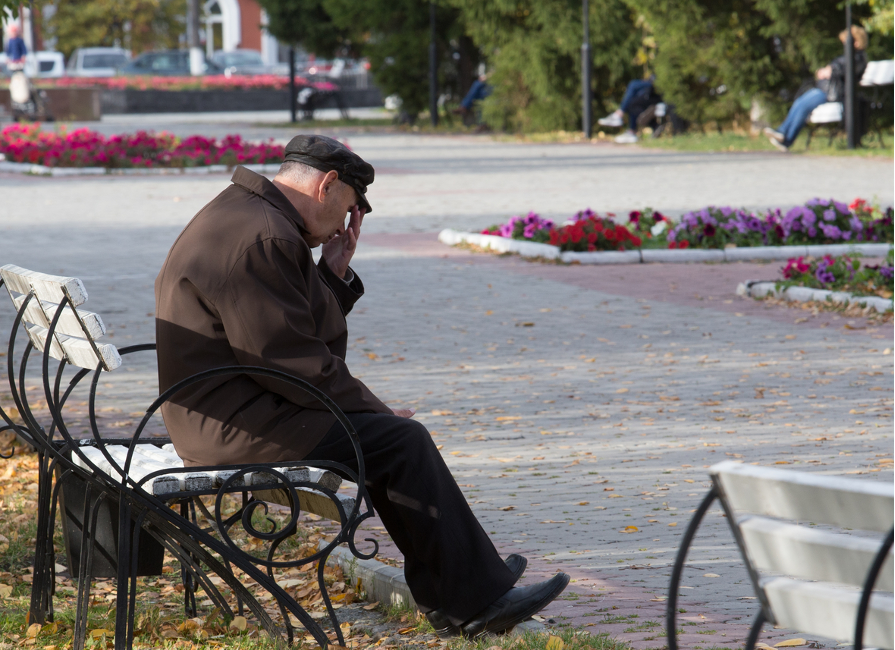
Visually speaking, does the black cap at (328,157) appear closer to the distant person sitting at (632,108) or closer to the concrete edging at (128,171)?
the concrete edging at (128,171)

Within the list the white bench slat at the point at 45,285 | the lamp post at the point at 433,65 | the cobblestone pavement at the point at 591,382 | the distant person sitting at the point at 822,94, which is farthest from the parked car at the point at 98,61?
the white bench slat at the point at 45,285

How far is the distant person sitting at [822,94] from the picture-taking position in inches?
883

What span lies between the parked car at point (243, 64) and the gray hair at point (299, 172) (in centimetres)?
5170

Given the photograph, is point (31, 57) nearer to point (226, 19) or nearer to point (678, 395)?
point (226, 19)

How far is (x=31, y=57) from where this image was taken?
5225 cm

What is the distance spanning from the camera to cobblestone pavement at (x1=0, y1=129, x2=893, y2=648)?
4.34 m

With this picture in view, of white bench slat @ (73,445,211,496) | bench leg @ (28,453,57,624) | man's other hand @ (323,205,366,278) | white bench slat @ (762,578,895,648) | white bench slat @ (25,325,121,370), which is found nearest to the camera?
white bench slat @ (762,578,895,648)

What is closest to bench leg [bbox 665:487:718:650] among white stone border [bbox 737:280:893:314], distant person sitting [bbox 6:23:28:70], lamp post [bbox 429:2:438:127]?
white stone border [bbox 737:280:893:314]

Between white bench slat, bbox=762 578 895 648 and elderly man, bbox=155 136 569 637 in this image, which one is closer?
white bench slat, bbox=762 578 895 648

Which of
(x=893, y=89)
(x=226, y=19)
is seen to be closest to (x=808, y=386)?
(x=893, y=89)

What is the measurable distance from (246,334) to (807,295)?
691 cm

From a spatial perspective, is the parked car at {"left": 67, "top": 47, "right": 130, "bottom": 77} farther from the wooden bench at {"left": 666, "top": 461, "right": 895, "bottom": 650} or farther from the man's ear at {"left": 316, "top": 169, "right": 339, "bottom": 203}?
the wooden bench at {"left": 666, "top": 461, "right": 895, "bottom": 650}

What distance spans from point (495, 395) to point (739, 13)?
70.6ft

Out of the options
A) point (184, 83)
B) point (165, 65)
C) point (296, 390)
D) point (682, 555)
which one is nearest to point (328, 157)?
point (296, 390)
